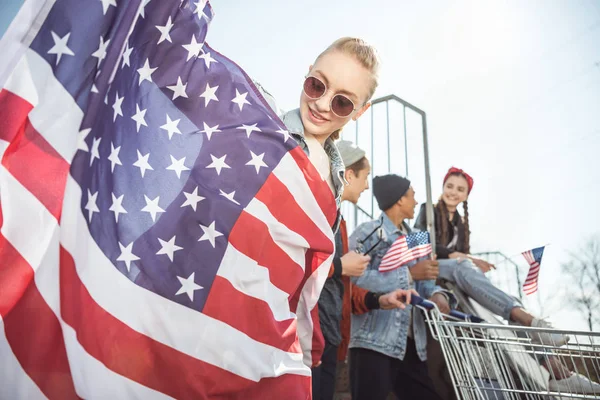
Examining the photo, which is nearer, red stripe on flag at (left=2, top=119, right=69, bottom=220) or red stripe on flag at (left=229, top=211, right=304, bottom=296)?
red stripe on flag at (left=2, top=119, right=69, bottom=220)

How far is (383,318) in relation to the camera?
3.41 meters

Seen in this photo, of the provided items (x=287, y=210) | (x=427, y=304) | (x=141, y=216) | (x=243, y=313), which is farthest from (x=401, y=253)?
(x=141, y=216)

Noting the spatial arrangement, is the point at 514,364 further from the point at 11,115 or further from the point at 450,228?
the point at 11,115

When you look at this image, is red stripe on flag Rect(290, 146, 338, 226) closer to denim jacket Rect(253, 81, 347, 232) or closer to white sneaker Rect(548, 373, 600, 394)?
denim jacket Rect(253, 81, 347, 232)

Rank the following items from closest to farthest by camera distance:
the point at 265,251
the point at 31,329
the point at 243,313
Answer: the point at 31,329 → the point at 243,313 → the point at 265,251

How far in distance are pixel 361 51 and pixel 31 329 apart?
1.74m

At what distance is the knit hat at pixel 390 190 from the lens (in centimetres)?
407

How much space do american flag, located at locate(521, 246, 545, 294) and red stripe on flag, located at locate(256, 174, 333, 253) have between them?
8.57ft

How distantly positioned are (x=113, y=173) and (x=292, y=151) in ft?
2.14

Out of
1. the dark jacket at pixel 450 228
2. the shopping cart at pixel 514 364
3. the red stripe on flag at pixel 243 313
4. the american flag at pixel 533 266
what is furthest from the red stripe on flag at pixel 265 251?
the dark jacket at pixel 450 228

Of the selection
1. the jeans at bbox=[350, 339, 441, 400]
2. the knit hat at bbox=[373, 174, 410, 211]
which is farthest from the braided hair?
the jeans at bbox=[350, 339, 441, 400]

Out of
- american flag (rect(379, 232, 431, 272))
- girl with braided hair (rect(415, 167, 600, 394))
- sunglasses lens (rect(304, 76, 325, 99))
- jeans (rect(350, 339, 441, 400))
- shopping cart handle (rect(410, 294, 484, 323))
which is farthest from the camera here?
american flag (rect(379, 232, 431, 272))

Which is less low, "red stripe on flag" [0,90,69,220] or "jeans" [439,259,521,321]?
"jeans" [439,259,521,321]

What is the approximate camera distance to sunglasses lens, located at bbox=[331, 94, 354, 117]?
209 cm
